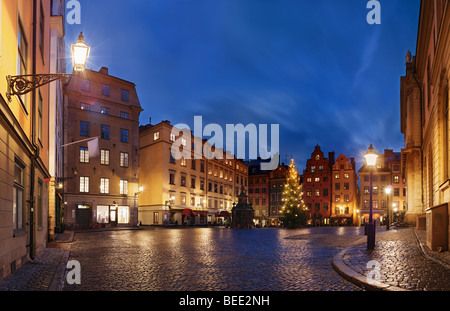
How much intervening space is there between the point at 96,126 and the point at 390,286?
43.6 metres

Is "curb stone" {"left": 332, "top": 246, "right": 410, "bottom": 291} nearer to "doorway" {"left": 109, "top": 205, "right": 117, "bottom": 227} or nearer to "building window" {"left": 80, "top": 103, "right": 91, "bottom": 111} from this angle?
"doorway" {"left": 109, "top": 205, "right": 117, "bottom": 227}

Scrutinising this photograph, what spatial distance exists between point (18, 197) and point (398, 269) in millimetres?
10549

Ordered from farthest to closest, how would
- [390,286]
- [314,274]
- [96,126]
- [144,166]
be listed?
1. [144,166]
2. [96,126]
3. [314,274]
4. [390,286]

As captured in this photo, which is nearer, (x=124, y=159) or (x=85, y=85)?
(x=85, y=85)

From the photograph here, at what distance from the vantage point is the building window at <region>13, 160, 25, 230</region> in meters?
10.5

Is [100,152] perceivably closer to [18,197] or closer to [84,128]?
[84,128]

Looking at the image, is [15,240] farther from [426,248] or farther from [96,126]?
[96,126]

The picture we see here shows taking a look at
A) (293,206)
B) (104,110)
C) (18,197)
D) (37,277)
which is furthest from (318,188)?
(37,277)

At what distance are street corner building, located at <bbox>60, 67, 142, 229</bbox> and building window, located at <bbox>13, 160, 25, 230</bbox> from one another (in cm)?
3129

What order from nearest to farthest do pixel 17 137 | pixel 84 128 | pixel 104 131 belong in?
1. pixel 17 137
2. pixel 84 128
3. pixel 104 131

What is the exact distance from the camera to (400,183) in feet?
253

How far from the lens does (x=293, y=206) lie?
51969 millimetres

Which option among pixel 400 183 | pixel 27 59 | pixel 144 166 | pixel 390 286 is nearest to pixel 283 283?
pixel 390 286

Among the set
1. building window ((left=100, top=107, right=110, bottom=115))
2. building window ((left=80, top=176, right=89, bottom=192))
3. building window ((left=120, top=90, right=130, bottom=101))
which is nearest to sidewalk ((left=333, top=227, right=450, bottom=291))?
building window ((left=80, top=176, right=89, bottom=192))
